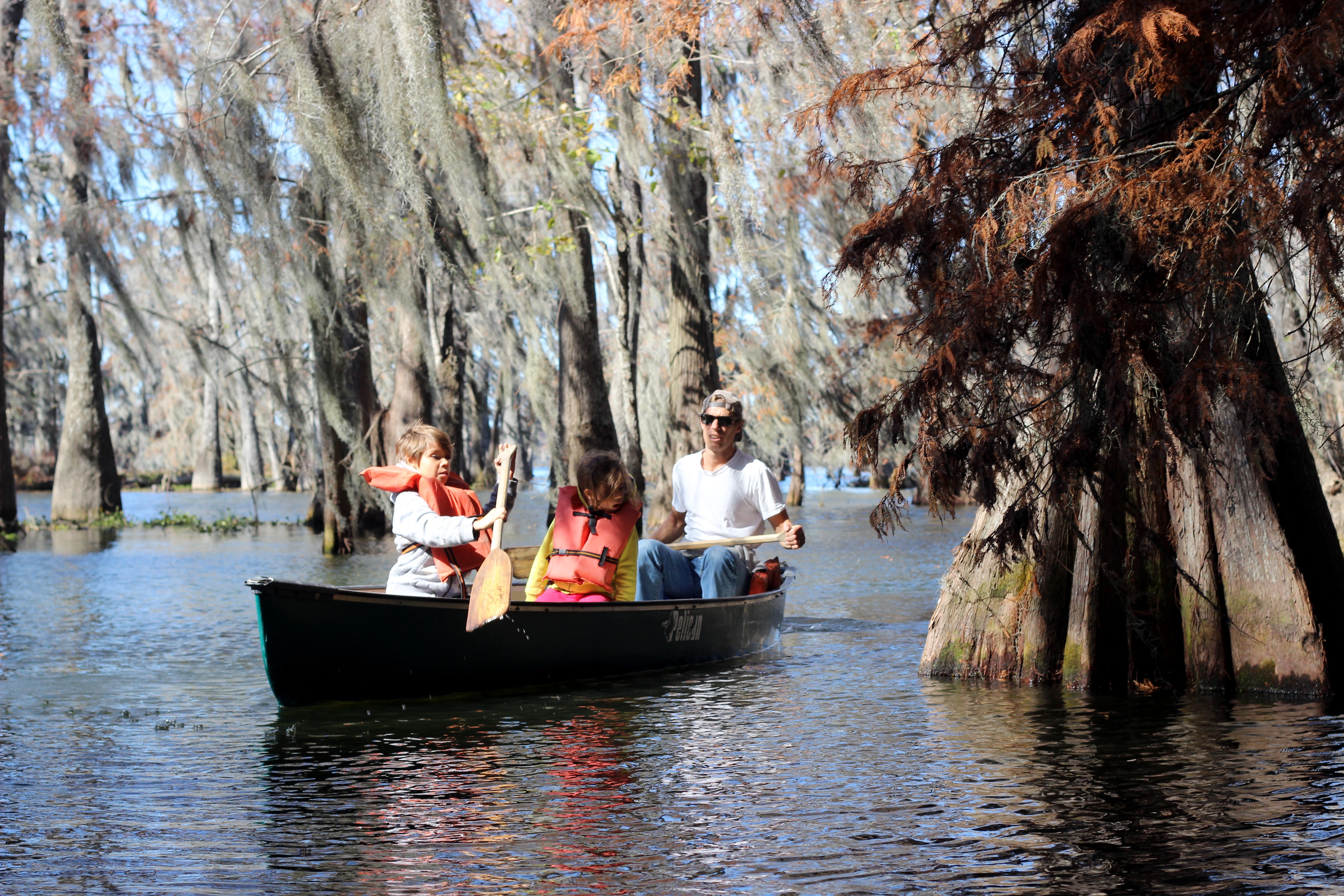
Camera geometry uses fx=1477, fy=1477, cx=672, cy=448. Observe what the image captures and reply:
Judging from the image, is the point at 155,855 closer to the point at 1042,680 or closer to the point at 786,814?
the point at 786,814

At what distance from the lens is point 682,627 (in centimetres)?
880

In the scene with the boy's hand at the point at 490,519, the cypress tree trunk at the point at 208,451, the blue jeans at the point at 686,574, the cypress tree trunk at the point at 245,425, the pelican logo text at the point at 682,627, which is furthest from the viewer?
the cypress tree trunk at the point at 208,451

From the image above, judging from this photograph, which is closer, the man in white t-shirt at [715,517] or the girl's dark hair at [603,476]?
the girl's dark hair at [603,476]

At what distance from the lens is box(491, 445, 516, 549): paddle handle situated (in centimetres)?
725

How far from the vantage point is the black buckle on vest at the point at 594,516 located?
8234 millimetres

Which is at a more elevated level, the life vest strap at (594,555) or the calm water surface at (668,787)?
the life vest strap at (594,555)

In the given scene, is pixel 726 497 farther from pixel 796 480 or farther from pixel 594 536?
pixel 796 480

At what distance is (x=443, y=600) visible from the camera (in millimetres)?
7590

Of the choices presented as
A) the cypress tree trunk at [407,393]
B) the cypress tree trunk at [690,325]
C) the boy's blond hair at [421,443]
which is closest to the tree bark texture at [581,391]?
the cypress tree trunk at [690,325]

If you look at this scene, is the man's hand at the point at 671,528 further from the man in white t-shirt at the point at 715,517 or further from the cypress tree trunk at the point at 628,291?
the cypress tree trunk at the point at 628,291

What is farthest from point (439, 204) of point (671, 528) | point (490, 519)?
point (490, 519)

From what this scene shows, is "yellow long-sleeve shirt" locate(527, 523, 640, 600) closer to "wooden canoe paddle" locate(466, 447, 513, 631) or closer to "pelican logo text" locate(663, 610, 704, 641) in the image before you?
"pelican logo text" locate(663, 610, 704, 641)

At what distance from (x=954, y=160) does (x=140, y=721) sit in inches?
189

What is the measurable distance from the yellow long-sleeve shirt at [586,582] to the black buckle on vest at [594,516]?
0.21 meters
